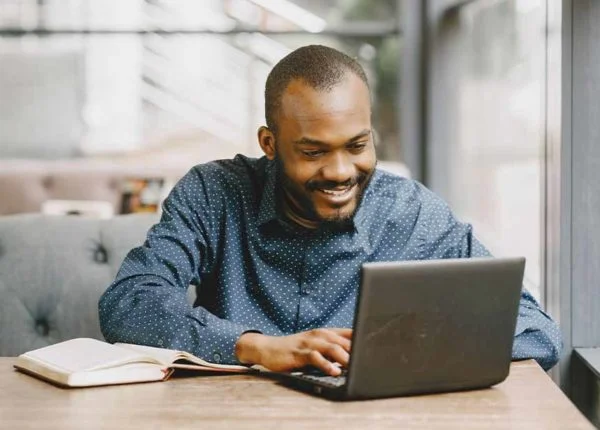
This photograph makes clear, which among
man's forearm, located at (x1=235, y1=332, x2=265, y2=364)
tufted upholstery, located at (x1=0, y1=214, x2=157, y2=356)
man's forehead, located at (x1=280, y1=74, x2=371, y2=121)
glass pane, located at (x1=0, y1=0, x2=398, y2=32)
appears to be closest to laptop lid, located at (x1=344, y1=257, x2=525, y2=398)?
man's forearm, located at (x1=235, y1=332, x2=265, y2=364)

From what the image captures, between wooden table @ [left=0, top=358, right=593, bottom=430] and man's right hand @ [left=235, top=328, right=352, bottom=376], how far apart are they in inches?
1.4

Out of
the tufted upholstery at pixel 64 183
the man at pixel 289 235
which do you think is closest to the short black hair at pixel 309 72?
the man at pixel 289 235

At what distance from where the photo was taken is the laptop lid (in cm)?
144

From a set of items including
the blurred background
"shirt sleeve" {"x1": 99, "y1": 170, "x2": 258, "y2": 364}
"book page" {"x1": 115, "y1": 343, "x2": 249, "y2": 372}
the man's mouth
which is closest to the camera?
"book page" {"x1": 115, "y1": 343, "x2": 249, "y2": 372}

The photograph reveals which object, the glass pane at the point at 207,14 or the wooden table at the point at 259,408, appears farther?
the glass pane at the point at 207,14

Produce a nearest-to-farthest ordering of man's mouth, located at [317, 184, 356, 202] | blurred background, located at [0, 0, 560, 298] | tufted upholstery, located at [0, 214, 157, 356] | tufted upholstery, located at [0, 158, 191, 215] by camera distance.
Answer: man's mouth, located at [317, 184, 356, 202], tufted upholstery, located at [0, 214, 157, 356], tufted upholstery, located at [0, 158, 191, 215], blurred background, located at [0, 0, 560, 298]

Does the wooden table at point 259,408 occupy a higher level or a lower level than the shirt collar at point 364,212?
lower

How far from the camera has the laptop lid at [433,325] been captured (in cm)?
144

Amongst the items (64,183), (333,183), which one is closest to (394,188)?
(333,183)

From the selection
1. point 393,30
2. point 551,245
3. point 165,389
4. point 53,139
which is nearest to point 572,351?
point 551,245

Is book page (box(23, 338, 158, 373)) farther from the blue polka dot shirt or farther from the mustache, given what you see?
the mustache

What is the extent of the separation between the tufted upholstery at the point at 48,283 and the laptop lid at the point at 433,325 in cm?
97

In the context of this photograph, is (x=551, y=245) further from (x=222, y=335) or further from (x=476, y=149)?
(x=476, y=149)

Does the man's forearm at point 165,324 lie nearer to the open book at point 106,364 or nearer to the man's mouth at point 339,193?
the open book at point 106,364
